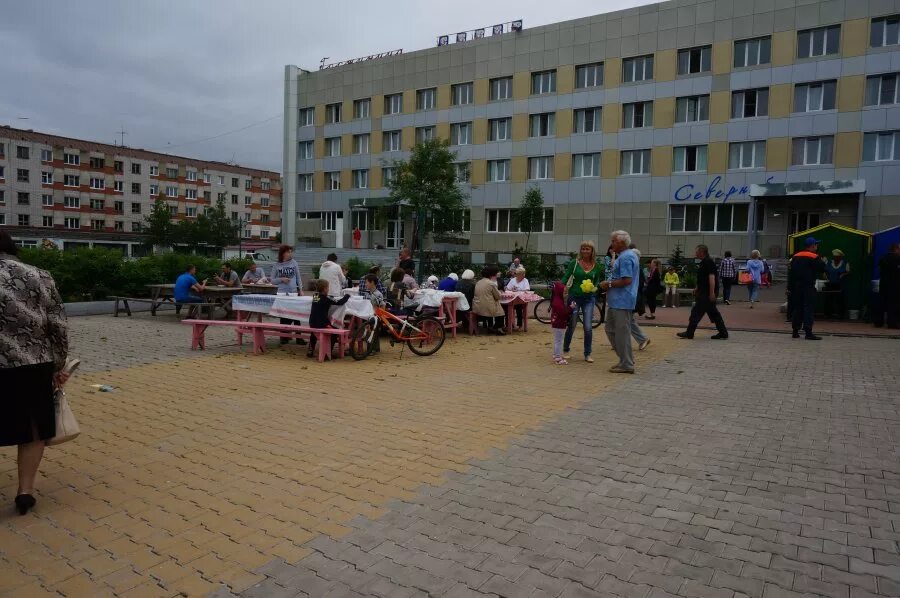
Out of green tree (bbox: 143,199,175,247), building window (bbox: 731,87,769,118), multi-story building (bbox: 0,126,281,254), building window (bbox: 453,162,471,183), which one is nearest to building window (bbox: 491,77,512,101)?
building window (bbox: 453,162,471,183)

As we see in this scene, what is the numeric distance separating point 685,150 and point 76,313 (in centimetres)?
3339

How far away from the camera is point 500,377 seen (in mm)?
8492

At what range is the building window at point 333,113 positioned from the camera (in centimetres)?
5295

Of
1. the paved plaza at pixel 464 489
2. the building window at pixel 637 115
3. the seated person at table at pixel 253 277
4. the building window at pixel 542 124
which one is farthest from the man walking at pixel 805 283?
the building window at pixel 542 124

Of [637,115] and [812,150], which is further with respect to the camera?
[637,115]

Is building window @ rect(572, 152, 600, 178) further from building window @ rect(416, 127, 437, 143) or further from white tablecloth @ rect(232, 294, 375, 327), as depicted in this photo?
white tablecloth @ rect(232, 294, 375, 327)

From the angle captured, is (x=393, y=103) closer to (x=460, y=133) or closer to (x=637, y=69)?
(x=460, y=133)

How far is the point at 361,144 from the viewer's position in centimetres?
5188

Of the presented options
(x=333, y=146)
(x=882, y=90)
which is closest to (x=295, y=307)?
(x=882, y=90)

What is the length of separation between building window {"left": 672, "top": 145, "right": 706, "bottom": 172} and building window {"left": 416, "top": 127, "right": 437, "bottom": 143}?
57.9 feet

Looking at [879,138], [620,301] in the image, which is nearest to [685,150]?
[879,138]

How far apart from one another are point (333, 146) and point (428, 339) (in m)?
46.1

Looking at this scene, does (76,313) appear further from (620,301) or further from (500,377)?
(620,301)

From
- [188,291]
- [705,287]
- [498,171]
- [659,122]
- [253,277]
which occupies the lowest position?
[188,291]
